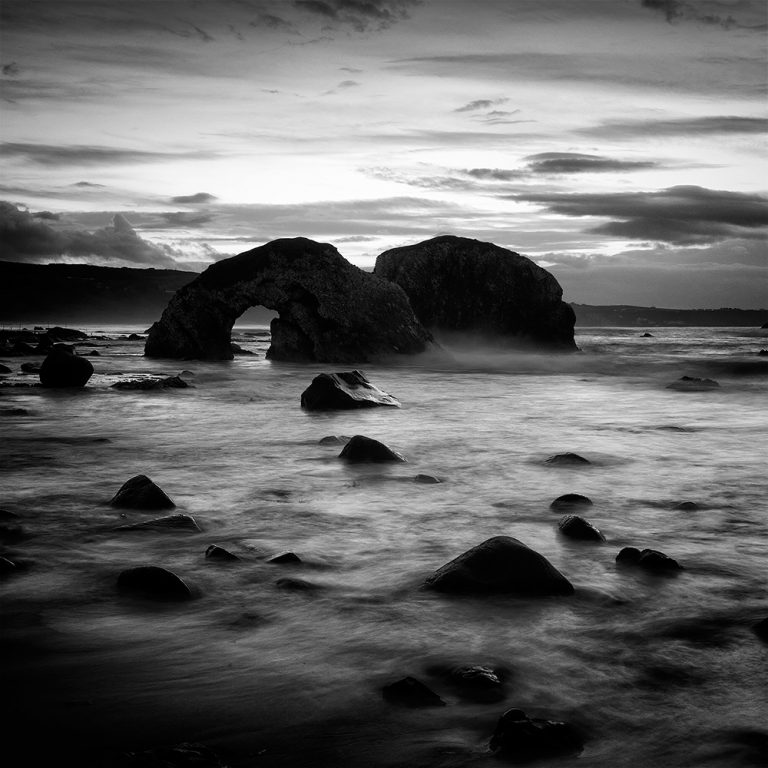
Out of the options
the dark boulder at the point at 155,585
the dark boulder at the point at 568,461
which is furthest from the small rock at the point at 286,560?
the dark boulder at the point at 568,461

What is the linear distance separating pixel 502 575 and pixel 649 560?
3.02ft

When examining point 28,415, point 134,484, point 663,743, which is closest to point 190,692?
point 663,743

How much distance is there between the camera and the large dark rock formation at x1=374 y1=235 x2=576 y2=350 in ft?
102

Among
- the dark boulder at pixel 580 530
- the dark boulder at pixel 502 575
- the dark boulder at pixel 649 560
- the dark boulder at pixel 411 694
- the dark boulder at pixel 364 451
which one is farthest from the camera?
the dark boulder at pixel 364 451

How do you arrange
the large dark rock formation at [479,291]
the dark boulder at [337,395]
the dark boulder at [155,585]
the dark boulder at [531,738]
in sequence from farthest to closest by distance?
the large dark rock formation at [479,291] → the dark boulder at [337,395] → the dark boulder at [155,585] → the dark boulder at [531,738]

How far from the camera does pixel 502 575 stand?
4199 millimetres

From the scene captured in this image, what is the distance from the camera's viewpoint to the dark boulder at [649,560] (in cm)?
453

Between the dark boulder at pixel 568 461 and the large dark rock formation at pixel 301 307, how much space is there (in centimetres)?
1696

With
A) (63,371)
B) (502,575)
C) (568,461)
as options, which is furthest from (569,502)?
(63,371)

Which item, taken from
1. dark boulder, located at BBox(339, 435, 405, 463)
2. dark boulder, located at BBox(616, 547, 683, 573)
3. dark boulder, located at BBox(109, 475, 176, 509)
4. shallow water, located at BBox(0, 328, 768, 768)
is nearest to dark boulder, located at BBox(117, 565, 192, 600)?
shallow water, located at BBox(0, 328, 768, 768)

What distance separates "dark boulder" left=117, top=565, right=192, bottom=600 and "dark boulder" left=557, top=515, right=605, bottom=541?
2386 millimetres

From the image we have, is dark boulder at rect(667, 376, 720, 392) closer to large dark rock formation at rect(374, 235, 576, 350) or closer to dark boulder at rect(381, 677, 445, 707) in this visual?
large dark rock formation at rect(374, 235, 576, 350)

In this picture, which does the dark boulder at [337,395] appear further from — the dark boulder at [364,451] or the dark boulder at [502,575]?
the dark boulder at [502,575]

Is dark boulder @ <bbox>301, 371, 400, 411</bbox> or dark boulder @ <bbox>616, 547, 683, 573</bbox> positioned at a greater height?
dark boulder @ <bbox>301, 371, 400, 411</bbox>
